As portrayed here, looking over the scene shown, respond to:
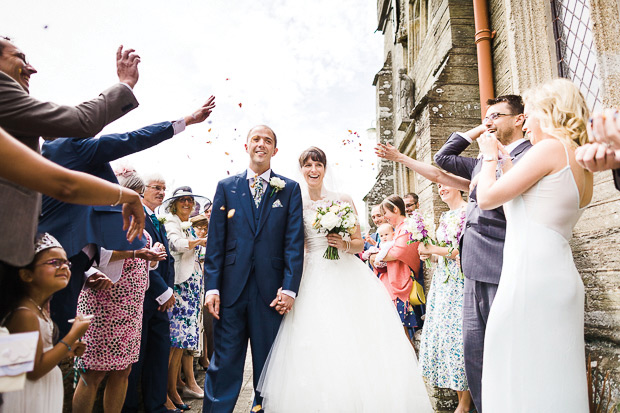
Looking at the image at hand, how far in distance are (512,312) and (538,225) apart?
488 millimetres

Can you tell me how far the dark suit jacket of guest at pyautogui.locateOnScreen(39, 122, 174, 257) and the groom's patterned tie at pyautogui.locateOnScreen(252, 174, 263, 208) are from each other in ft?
3.33

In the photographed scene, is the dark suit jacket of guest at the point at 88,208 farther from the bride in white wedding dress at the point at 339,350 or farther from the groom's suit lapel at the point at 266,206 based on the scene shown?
the bride in white wedding dress at the point at 339,350

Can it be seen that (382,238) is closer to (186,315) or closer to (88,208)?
(186,315)

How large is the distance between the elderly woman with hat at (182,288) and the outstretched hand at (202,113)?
191 centimetres

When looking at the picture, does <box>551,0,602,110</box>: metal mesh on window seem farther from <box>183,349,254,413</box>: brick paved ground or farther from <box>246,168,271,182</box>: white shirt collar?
<box>183,349,254,413</box>: brick paved ground

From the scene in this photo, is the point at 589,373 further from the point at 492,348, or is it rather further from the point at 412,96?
the point at 412,96

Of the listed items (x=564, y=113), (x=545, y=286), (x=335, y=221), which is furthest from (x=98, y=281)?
(x=564, y=113)

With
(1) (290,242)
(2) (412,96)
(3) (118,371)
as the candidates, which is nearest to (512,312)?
(1) (290,242)

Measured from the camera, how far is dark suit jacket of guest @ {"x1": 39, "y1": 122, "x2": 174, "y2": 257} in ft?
7.97

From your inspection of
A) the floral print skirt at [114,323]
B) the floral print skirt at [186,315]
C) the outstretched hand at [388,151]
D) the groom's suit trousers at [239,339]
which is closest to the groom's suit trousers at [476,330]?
the outstretched hand at [388,151]

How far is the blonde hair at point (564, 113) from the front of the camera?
222 centimetres

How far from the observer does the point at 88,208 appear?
2.54m

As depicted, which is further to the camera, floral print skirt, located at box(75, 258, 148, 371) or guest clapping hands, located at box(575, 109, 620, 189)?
floral print skirt, located at box(75, 258, 148, 371)

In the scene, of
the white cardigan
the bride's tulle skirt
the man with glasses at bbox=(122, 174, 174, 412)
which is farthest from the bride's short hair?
the white cardigan
